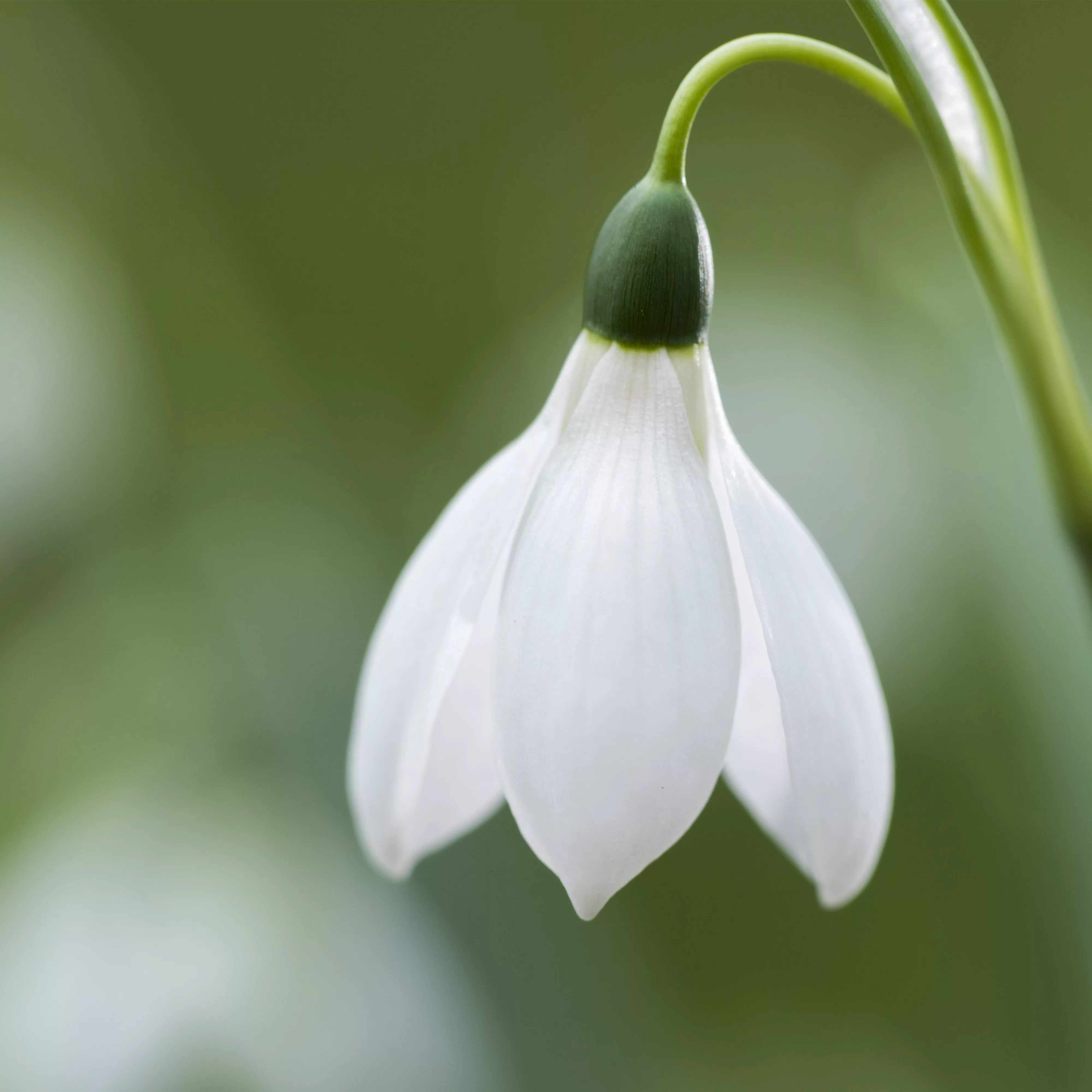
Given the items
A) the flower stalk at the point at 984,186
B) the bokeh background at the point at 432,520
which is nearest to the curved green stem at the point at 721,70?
the flower stalk at the point at 984,186

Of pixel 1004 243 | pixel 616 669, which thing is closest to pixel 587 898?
pixel 616 669

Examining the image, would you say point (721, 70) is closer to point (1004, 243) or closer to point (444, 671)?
point (1004, 243)

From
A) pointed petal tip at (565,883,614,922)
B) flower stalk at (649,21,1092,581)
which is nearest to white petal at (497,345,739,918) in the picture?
pointed petal tip at (565,883,614,922)

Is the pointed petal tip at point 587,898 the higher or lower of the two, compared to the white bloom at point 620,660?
lower

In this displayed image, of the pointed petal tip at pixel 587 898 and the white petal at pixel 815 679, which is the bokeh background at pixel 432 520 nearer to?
the white petal at pixel 815 679

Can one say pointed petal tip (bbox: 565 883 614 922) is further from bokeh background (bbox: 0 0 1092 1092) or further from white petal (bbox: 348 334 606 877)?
bokeh background (bbox: 0 0 1092 1092)

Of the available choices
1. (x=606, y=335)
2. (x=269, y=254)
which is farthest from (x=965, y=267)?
(x=269, y=254)
